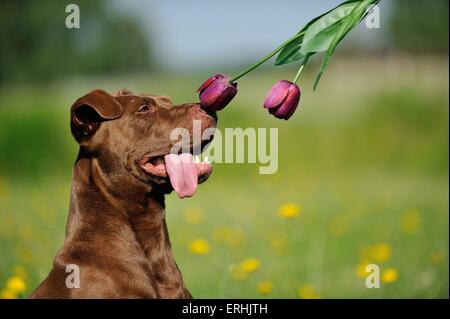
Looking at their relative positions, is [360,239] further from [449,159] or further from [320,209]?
[449,159]

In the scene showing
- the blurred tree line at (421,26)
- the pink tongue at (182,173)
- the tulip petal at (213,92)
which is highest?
the blurred tree line at (421,26)

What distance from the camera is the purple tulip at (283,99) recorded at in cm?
292

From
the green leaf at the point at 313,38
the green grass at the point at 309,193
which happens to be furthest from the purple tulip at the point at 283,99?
the green grass at the point at 309,193

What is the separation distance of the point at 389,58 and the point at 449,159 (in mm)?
8817

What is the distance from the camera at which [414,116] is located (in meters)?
12.4

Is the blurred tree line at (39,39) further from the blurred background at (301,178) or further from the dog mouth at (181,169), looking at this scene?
the dog mouth at (181,169)

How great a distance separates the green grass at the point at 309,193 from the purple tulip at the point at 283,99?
131 centimetres

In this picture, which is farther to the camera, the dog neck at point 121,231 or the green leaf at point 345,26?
the dog neck at point 121,231

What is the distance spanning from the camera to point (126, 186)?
3232mm

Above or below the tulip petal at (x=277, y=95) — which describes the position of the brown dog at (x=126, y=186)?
below

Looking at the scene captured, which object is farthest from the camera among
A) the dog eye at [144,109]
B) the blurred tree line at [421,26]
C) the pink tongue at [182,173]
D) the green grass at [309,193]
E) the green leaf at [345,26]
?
the blurred tree line at [421,26]

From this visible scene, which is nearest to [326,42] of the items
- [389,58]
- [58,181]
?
[58,181]

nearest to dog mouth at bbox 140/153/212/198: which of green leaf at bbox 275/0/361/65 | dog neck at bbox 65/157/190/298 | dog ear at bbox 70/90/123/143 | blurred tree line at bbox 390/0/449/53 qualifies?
dog neck at bbox 65/157/190/298
